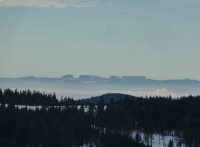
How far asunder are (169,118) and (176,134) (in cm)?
901

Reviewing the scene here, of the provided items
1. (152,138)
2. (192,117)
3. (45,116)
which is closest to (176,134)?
(152,138)

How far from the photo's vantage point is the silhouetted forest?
114 metres

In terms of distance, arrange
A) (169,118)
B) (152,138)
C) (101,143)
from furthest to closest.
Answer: (169,118) < (152,138) < (101,143)

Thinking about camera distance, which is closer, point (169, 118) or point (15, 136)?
point (15, 136)

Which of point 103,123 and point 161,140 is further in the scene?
point 103,123

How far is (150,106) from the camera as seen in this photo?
141750mm

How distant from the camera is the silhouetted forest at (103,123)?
4473 inches

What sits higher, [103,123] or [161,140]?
[103,123]

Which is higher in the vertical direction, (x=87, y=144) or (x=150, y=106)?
(x=150, y=106)

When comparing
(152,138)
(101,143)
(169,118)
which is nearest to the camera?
(101,143)

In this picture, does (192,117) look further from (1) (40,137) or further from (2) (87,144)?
(1) (40,137)

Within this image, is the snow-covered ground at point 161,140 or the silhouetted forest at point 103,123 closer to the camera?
the silhouetted forest at point 103,123

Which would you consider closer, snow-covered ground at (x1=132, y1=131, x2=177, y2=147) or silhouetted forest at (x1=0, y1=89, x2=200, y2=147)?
silhouetted forest at (x1=0, y1=89, x2=200, y2=147)

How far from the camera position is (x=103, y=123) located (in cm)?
13100
